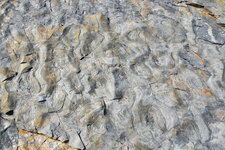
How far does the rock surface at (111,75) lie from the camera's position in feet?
9.73

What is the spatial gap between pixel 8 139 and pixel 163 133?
4.28 feet

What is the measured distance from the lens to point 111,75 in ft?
10.9

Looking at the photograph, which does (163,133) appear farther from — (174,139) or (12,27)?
(12,27)

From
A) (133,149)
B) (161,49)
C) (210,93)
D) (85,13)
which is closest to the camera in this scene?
(133,149)

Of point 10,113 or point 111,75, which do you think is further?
point 111,75

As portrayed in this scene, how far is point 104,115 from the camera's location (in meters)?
3.06

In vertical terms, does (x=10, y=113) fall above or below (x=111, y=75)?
below

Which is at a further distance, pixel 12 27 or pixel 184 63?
pixel 12 27

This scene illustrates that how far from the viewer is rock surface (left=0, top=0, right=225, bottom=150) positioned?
296 centimetres

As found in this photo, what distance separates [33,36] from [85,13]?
627 mm

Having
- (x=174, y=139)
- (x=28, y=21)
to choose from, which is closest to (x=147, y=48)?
(x=174, y=139)

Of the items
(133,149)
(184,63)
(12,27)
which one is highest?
(12,27)

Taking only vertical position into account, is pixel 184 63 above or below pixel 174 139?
above

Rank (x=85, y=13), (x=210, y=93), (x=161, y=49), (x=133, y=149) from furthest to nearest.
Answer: (x=85, y=13) < (x=161, y=49) < (x=210, y=93) < (x=133, y=149)
